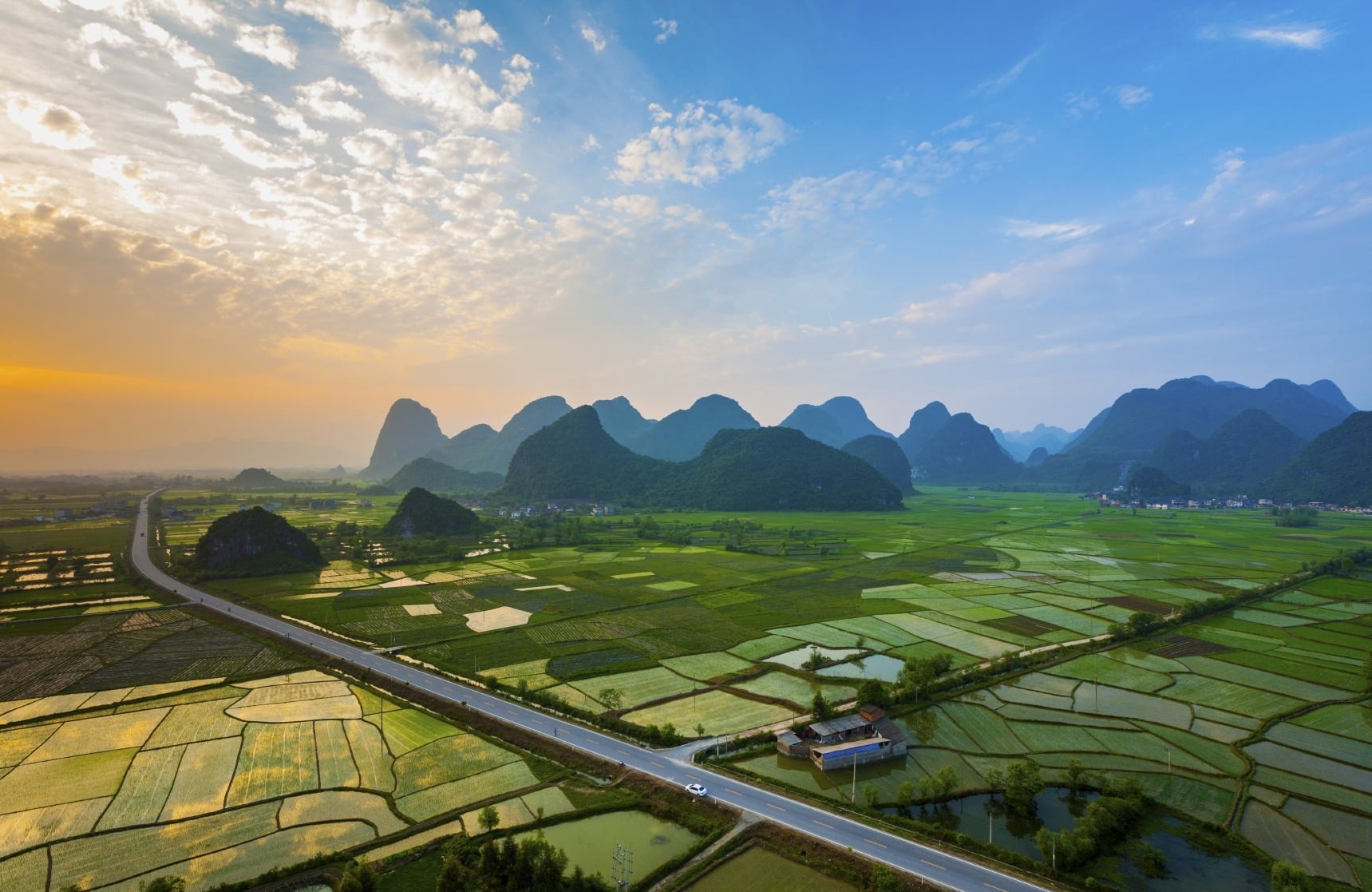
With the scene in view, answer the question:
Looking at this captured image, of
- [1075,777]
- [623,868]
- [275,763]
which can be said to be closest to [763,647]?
[1075,777]

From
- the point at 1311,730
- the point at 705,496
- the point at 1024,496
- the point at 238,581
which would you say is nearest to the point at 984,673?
the point at 1311,730

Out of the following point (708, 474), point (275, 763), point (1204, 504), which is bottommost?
point (275, 763)

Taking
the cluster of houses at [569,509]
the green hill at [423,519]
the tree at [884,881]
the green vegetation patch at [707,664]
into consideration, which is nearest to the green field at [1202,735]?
the tree at [884,881]

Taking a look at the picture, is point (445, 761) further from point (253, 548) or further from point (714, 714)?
point (253, 548)

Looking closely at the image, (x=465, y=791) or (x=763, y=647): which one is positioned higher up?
(x=763, y=647)

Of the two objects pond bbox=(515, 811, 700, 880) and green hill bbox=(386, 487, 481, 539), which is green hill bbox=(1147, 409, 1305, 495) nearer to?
green hill bbox=(386, 487, 481, 539)

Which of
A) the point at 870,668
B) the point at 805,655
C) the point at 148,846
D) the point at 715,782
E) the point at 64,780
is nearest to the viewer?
the point at 148,846

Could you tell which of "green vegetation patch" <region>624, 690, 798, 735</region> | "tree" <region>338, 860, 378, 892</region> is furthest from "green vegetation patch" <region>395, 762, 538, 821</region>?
"green vegetation patch" <region>624, 690, 798, 735</region>
